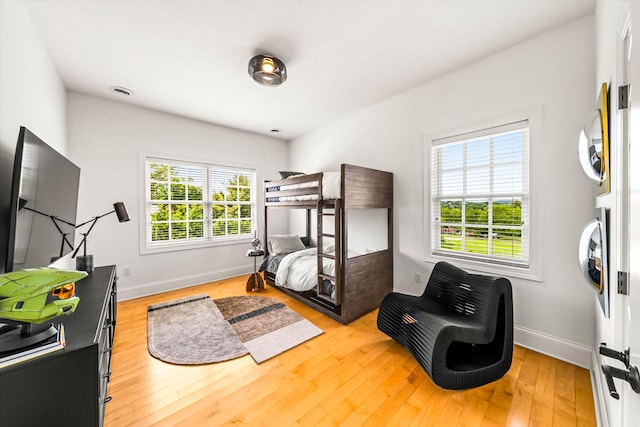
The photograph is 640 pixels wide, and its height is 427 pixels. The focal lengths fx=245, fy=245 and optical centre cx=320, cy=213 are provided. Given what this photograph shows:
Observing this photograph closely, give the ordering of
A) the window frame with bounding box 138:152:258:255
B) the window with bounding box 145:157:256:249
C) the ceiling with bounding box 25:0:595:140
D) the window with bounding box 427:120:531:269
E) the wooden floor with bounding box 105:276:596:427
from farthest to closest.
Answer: the window with bounding box 145:157:256:249 < the window frame with bounding box 138:152:258:255 < the window with bounding box 427:120:531:269 < the ceiling with bounding box 25:0:595:140 < the wooden floor with bounding box 105:276:596:427

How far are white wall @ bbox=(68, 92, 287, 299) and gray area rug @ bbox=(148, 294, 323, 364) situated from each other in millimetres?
749

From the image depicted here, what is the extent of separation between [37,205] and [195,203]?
287 centimetres

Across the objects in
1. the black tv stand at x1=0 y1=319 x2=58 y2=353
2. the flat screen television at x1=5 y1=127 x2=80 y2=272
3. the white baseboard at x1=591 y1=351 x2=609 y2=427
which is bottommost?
the white baseboard at x1=591 y1=351 x2=609 y2=427

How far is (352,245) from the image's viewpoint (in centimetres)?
386

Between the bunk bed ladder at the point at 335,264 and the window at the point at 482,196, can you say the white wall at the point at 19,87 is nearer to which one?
the bunk bed ladder at the point at 335,264

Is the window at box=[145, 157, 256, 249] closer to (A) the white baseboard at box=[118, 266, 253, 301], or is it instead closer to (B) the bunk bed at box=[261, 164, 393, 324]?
(A) the white baseboard at box=[118, 266, 253, 301]

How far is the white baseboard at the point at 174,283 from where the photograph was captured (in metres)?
3.45

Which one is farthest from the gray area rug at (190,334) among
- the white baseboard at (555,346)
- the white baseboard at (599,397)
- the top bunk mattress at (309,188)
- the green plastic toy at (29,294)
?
the white baseboard at (555,346)

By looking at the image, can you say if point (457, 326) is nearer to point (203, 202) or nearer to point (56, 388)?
point (56, 388)

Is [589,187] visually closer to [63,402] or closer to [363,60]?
[363,60]

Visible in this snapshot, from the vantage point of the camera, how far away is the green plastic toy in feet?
2.74

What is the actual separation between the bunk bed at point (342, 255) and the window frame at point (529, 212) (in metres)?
0.59

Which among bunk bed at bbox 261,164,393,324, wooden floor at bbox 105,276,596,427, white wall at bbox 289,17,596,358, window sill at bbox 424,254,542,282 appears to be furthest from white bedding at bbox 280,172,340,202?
wooden floor at bbox 105,276,596,427

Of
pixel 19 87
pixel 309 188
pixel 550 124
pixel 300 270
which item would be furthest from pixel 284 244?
pixel 550 124
